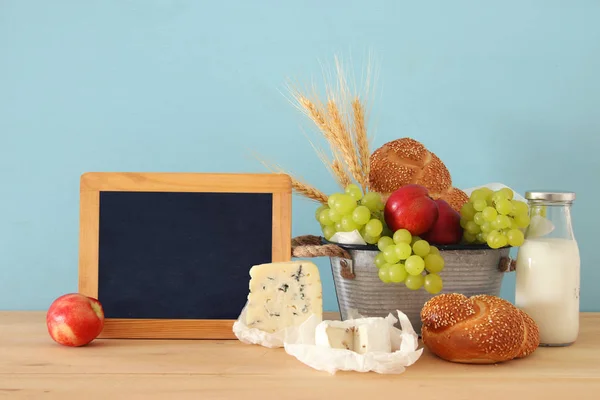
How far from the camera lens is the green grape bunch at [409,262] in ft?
3.64

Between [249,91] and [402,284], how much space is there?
63 centimetres

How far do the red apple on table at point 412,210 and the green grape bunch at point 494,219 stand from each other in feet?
0.22

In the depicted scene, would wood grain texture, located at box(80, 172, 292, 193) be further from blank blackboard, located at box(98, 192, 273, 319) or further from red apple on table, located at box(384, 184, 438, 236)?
red apple on table, located at box(384, 184, 438, 236)

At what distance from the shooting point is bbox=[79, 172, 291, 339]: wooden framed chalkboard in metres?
1.20

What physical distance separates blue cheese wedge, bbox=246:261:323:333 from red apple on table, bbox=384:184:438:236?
0.16 m

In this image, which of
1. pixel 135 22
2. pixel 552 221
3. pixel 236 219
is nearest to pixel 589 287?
pixel 552 221

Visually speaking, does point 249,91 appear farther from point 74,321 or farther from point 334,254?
point 74,321

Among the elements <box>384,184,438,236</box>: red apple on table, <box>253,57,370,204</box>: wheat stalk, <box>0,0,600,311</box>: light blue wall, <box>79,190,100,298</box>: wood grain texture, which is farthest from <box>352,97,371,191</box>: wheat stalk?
<box>79,190,100,298</box>: wood grain texture

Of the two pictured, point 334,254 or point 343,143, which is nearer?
point 334,254

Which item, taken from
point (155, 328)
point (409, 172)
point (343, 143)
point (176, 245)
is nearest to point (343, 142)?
point (343, 143)

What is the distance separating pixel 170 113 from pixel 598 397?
1.06 metres

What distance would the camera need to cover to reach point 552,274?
46.3 inches

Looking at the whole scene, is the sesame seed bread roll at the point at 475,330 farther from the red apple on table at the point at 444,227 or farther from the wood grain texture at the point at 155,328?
the wood grain texture at the point at 155,328

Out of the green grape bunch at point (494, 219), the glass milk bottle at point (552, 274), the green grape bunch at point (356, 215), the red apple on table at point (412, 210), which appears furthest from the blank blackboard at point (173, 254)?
the glass milk bottle at point (552, 274)
